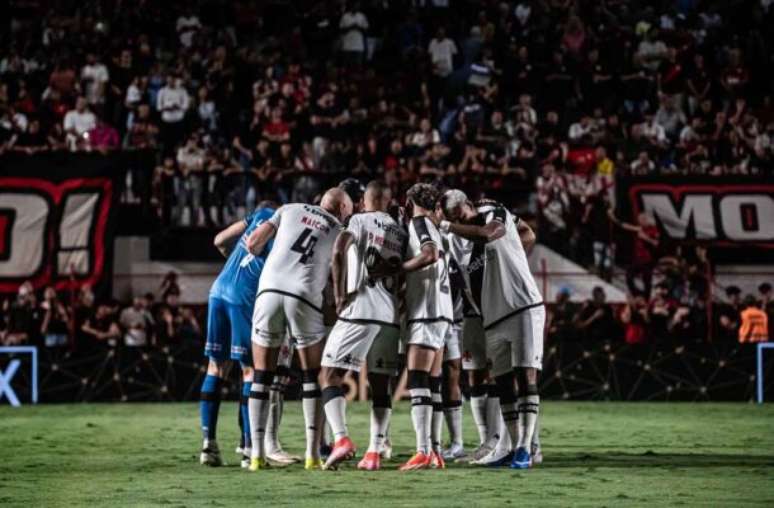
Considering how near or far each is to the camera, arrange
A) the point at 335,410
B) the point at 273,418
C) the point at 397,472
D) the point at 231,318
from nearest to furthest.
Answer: the point at 397,472 < the point at 335,410 < the point at 231,318 < the point at 273,418

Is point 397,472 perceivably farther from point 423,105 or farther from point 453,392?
point 423,105

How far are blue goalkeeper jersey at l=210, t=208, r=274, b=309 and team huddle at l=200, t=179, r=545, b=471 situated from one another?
1 centimetres

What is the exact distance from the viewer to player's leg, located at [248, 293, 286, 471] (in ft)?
41.5

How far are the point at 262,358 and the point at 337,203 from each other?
4.94ft

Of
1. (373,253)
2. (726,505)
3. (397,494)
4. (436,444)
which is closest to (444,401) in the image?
(436,444)

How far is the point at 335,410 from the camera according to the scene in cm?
1248

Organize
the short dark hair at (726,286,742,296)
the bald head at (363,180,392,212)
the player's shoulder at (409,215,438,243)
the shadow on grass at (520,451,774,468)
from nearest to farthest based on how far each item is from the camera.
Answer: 1. the player's shoulder at (409,215,438,243)
2. the bald head at (363,180,392,212)
3. the shadow on grass at (520,451,774,468)
4. the short dark hair at (726,286,742,296)

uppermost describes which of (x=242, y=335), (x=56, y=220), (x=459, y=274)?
(x=56, y=220)

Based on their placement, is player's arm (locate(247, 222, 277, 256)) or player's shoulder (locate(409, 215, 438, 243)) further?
player's arm (locate(247, 222, 277, 256))

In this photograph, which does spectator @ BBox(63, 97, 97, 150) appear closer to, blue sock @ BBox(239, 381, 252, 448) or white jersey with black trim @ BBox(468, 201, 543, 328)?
blue sock @ BBox(239, 381, 252, 448)

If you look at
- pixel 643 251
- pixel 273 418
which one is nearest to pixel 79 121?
pixel 643 251

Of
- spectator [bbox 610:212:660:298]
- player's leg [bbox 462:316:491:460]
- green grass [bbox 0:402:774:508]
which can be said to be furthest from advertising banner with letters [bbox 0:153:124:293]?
player's leg [bbox 462:316:491:460]

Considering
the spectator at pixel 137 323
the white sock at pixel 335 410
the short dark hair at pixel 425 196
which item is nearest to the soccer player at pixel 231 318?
the white sock at pixel 335 410

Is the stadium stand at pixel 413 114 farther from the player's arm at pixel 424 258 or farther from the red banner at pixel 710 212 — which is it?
the player's arm at pixel 424 258
